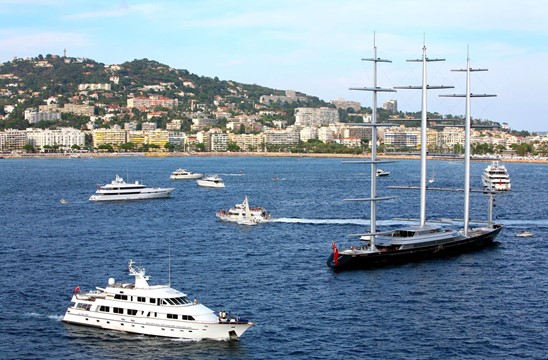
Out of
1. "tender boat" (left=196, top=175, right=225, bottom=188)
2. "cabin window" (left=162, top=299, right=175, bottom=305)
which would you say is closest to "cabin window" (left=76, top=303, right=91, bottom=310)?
"cabin window" (left=162, top=299, right=175, bottom=305)

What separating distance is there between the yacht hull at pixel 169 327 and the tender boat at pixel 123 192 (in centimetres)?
5506

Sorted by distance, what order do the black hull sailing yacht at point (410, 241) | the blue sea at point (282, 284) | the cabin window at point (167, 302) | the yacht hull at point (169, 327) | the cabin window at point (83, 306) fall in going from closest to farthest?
the yacht hull at point (169, 327)
the blue sea at point (282, 284)
the cabin window at point (167, 302)
the cabin window at point (83, 306)
the black hull sailing yacht at point (410, 241)

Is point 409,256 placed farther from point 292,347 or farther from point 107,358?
point 107,358

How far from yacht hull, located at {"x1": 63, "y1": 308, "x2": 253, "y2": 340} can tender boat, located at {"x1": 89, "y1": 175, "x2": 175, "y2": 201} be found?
181 feet

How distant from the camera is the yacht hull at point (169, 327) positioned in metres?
31.8

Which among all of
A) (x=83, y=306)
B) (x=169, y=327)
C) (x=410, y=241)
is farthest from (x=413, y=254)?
(x=83, y=306)

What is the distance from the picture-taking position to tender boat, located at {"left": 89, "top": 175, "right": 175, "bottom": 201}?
289 feet

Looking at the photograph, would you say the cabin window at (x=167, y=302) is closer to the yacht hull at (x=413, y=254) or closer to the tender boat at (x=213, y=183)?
the yacht hull at (x=413, y=254)

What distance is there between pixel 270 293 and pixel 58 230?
27.3m

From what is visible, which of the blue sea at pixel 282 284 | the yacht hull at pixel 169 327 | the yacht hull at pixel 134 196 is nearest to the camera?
the yacht hull at pixel 169 327

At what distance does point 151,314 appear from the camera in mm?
32562

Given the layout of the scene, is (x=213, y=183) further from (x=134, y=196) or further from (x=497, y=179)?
(x=497, y=179)

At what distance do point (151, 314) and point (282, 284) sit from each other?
Answer: 11.0m

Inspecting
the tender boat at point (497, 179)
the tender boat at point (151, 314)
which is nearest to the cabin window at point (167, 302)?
the tender boat at point (151, 314)
